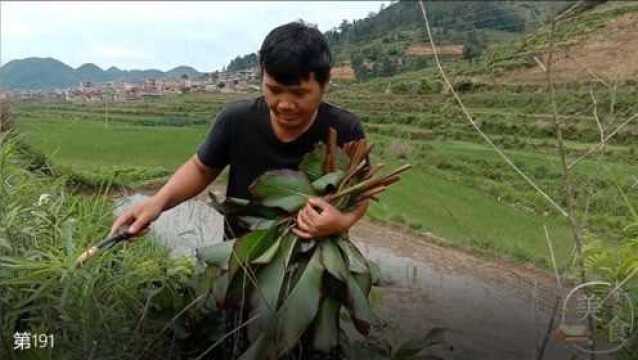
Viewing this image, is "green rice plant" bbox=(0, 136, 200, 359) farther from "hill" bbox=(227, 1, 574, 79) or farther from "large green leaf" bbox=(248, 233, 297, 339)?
"hill" bbox=(227, 1, 574, 79)

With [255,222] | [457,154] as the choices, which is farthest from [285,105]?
[457,154]

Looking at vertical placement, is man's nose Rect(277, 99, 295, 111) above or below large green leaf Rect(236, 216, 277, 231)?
above

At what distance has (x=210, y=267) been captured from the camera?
1564 mm

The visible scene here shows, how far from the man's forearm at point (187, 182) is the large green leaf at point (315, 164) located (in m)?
0.34

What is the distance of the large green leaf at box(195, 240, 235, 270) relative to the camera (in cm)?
152

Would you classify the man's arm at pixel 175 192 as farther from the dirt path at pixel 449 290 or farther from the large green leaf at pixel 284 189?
the dirt path at pixel 449 290

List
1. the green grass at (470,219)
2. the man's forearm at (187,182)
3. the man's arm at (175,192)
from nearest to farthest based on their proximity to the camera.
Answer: the man's arm at (175,192)
the man's forearm at (187,182)
the green grass at (470,219)

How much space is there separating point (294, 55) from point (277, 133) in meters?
0.26

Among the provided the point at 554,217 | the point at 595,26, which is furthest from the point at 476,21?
the point at 554,217

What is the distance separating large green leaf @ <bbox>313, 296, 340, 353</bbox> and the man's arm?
1.48 ft

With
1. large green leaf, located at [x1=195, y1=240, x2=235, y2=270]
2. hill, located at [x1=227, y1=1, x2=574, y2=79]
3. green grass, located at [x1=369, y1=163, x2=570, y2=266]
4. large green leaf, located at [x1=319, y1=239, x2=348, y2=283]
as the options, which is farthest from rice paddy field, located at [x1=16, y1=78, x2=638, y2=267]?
large green leaf, located at [x1=195, y1=240, x2=235, y2=270]

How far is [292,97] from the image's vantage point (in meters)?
1.59

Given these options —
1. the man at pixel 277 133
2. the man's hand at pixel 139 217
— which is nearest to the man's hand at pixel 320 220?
the man at pixel 277 133

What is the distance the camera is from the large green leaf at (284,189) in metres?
1.55
